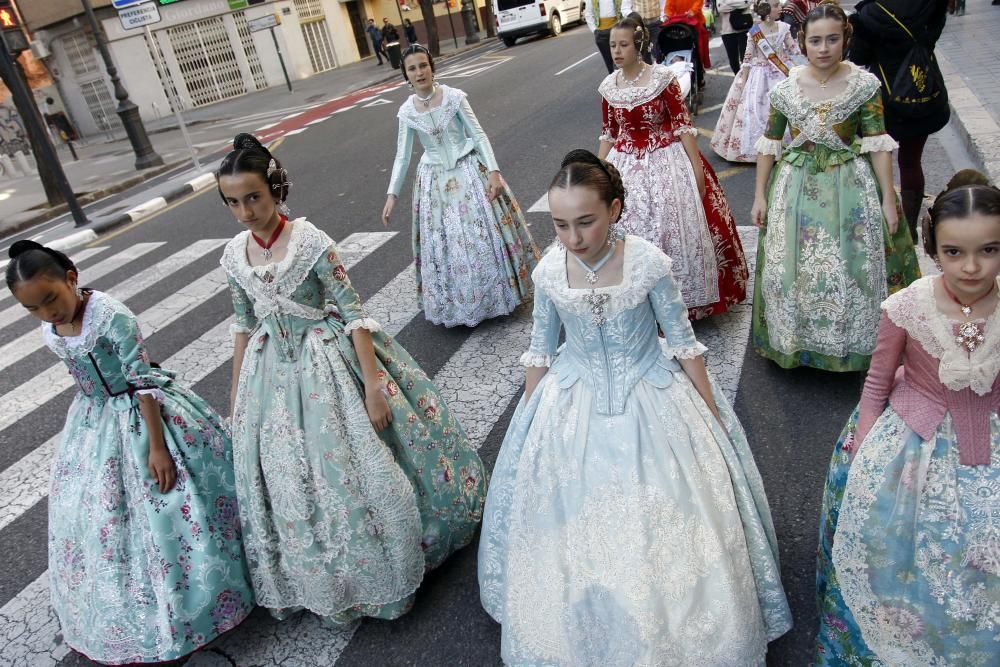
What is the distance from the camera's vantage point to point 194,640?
114 inches

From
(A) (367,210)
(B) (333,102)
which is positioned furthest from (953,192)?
(B) (333,102)

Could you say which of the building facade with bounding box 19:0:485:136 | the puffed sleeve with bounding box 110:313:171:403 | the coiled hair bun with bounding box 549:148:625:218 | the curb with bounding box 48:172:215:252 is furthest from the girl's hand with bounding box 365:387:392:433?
the building facade with bounding box 19:0:485:136

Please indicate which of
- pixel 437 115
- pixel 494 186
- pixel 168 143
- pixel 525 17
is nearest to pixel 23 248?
pixel 437 115

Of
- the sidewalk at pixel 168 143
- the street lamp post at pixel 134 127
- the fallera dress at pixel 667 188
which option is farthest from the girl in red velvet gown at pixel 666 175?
the street lamp post at pixel 134 127

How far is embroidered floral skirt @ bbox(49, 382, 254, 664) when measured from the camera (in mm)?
2861

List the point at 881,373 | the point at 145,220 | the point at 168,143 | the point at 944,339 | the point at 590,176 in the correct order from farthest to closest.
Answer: the point at 168,143 < the point at 145,220 < the point at 590,176 < the point at 881,373 < the point at 944,339

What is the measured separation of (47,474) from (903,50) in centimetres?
604

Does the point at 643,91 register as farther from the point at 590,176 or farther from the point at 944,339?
the point at 944,339

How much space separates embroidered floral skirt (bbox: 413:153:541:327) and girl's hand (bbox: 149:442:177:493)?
2.81 m

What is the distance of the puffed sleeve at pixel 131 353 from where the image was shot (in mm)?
2891

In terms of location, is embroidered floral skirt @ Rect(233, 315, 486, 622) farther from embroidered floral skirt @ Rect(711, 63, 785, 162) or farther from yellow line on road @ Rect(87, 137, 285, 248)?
yellow line on road @ Rect(87, 137, 285, 248)

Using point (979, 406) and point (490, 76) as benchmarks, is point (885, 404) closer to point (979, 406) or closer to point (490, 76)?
point (979, 406)

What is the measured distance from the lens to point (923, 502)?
7.02 ft

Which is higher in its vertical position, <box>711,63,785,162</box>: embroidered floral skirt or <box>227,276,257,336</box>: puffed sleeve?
<box>227,276,257,336</box>: puffed sleeve
